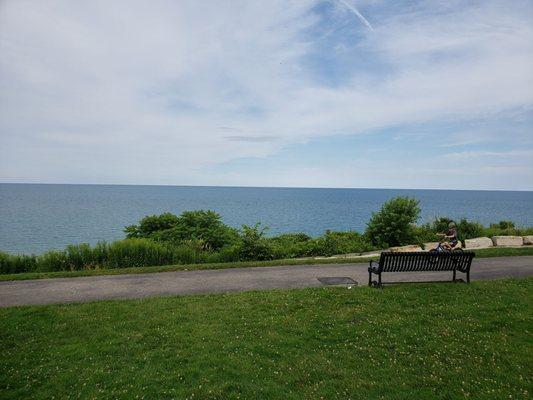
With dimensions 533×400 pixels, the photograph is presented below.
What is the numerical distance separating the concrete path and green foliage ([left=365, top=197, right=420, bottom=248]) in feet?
18.9

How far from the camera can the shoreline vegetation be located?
1368 cm

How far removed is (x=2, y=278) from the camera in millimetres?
11477

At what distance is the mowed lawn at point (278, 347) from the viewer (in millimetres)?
4992

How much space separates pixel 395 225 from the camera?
18344mm

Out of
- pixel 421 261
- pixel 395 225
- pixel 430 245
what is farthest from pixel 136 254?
pixel 430 245

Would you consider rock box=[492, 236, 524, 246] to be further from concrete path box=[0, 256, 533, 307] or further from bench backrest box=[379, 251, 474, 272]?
bench backrest box=[379, 251, 474, 272]

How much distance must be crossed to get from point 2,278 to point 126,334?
7595 mm

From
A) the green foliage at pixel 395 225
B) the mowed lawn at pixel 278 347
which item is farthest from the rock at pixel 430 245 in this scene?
the mowed lawn at pixel 278 347

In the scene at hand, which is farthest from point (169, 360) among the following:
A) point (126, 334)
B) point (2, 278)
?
point (2, 278)

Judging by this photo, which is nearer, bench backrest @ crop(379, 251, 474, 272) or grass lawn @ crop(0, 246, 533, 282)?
bench backrest @ crop(379, 251, 474, 272)

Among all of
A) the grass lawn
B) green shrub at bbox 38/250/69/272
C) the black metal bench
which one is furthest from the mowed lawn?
green shrub at bbox 38/250/69/272

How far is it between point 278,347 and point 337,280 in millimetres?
4884

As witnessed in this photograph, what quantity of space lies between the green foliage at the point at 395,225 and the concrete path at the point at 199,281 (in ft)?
18.9

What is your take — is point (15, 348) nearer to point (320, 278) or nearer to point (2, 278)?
point (2, 278)
